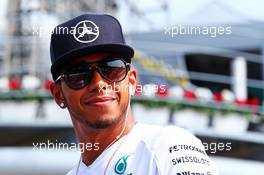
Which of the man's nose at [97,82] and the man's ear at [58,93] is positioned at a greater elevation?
the man's nose at [97,82]

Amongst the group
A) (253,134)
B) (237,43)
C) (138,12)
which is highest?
(138,12)

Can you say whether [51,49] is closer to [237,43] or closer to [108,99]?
[108,99]

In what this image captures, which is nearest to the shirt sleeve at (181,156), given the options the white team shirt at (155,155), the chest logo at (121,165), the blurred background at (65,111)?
the white team shirt at (155,155)

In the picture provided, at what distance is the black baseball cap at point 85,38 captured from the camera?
1.29 metres

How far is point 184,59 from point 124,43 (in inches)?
408

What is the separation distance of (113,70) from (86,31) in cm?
12

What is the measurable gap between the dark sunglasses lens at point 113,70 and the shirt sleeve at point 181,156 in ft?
0.69

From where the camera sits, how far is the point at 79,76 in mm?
1330

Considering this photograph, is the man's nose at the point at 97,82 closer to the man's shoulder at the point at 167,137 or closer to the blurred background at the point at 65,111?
the man's shoulder at the point at 167,137

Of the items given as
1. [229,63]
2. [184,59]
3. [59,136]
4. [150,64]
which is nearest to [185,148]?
[59,136]

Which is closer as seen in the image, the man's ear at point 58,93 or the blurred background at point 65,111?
the man's ear at point 58,93

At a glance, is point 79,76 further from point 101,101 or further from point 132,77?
point 132,77

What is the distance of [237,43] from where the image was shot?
1150 cm

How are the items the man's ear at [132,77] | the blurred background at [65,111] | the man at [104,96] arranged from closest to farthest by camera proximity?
the man at [104,96] < the man's ear at [132,77] < the blurred background at [65,111]
